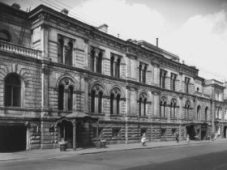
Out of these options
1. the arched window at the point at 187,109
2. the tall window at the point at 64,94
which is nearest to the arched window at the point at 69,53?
the tall window at the point at 64,94

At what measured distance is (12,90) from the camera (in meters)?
24.4

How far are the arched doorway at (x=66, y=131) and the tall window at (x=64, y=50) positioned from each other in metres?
6.12

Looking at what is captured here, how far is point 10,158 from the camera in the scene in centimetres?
1944

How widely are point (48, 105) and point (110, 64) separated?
10712 millimetres

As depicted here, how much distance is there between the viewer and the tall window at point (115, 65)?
34.9 metres

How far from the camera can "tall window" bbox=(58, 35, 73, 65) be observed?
28422 millimetres

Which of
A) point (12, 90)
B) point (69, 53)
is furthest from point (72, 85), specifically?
point (12, 90)

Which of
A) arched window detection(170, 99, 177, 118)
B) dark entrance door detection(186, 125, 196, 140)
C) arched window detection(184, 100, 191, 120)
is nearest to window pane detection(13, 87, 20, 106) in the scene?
arched window detection(170, 99, 177, 118)

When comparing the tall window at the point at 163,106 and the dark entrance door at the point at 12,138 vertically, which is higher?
the tall window at the point at 163,106

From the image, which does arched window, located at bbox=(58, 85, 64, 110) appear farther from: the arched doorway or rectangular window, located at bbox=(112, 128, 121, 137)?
rectangular window, located at bbox=(112, 128, 121, 137)

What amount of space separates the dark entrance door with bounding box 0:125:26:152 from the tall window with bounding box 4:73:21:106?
2111 millimetres

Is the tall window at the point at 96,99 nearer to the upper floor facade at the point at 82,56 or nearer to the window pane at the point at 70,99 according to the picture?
the upper floor facade at the point at 82,56

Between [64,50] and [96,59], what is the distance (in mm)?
4961

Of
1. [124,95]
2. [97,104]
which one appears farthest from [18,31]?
[124,95]
